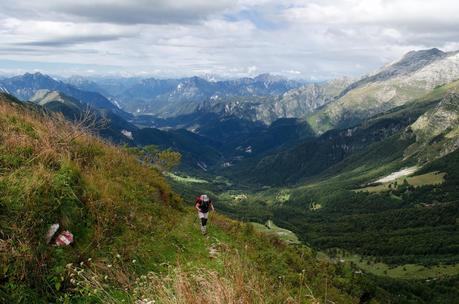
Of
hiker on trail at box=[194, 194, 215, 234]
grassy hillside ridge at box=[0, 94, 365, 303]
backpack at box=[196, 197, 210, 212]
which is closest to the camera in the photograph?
grassy hillside ridge at box=[0, 94, 365, 303]

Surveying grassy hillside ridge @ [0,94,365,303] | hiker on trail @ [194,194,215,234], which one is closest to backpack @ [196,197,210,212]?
hiker on trail @ [194,194,215,234]

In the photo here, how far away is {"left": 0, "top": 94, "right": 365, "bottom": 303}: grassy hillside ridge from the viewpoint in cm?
945

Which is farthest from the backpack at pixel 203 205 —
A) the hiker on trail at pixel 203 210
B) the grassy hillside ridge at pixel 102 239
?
the grassy hillside ridge at pixel 102 239

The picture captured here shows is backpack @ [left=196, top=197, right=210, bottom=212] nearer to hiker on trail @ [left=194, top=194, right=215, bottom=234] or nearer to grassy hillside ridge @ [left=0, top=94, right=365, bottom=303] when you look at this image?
hiker on trail @ [left=194, top=194, right=215, bottom=234]

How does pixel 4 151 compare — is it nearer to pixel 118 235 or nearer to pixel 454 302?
pixel 118 235

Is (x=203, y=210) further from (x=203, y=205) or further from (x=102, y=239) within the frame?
(x=102, y=239)

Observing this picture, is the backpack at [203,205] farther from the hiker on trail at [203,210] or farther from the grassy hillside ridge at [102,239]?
the grassy hillside ridge at [102,239]

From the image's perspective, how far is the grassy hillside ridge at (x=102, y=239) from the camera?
31.0ft

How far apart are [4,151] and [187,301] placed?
38.8 feet

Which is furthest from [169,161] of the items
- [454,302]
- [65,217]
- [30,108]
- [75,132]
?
[454,302]

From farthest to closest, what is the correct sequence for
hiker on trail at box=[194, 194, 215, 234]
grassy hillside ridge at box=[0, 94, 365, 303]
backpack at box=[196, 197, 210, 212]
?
backpack at box=[196, 197, 210, 212], hiker on trail at box=[194, 194, 215, 234], grassy hillside ridge at box=[0, 94, 365, 303]

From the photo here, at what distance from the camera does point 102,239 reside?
1456 cm

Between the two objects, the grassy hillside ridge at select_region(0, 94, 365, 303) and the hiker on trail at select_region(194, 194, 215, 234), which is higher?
the grassy hillside ridge at select_region(0, 94, 365, 303)

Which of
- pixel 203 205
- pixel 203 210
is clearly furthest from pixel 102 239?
pixel 203 205
